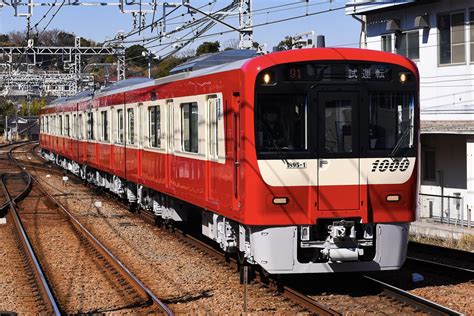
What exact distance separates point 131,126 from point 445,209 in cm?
726

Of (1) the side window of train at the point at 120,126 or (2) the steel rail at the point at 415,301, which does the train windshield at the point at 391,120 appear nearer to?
(2) the steel rail at the point at 415,301

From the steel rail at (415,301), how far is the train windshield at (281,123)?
6.10 feet

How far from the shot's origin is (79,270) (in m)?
11.3

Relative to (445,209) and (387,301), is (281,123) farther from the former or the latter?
(445,209)

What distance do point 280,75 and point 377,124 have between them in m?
1.25

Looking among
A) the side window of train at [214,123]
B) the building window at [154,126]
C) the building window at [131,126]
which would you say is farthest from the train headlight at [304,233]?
the building window at [131,126]

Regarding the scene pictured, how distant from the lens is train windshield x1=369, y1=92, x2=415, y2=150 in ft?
29.3

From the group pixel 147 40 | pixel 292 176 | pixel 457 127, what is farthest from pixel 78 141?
pixel 292 176

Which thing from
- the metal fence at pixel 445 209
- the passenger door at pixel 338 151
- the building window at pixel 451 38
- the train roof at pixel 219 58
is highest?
the building window at pixel 451 38

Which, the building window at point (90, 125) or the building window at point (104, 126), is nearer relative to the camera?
the building window at point (104, 126)

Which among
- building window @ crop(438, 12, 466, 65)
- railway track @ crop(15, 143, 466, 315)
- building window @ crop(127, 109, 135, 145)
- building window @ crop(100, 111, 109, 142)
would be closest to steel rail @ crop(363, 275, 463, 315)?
railway track @ crop(15, 143, 466, 315)

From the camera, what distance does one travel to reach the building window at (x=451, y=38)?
19.0 m

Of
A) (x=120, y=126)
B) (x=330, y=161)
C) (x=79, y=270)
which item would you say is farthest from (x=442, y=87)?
(x=330, y=161)

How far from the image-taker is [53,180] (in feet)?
94.0
